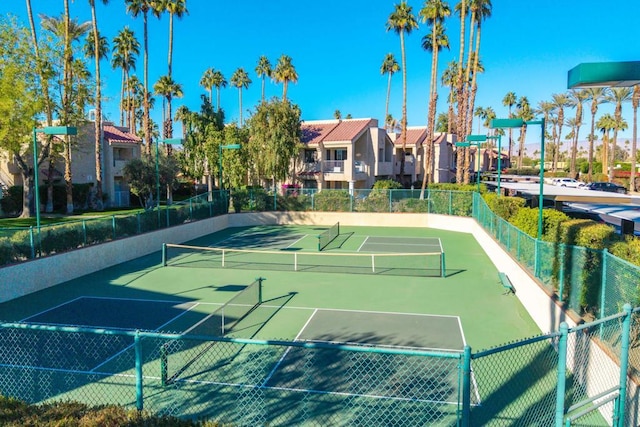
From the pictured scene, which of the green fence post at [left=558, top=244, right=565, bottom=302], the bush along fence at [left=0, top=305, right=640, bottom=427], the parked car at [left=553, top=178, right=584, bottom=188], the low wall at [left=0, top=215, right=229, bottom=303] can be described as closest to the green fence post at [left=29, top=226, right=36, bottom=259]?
the low wall at [left=0, top=215, right=229, bottom=303]

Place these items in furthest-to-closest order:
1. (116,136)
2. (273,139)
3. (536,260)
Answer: (116,136) → (273,139) → (536,260)

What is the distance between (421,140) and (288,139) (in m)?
24.0

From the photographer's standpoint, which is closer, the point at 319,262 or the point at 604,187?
the point at 319,262

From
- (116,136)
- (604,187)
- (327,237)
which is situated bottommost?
(327,237)

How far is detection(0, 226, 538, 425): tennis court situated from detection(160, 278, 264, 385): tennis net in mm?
44

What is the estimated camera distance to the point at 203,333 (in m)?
11.2

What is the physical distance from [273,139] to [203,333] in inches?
1159

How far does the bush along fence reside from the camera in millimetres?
7625

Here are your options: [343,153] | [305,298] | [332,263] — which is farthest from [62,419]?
[343,153]

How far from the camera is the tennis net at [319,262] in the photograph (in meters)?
19.3

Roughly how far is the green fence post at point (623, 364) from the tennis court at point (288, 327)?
226 centimetres

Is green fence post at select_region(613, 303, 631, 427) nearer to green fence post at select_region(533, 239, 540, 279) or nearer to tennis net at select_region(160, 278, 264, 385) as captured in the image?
tennis net at select_region(160, 278, 264, 385)

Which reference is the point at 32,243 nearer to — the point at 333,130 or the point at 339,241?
the point at 339,241

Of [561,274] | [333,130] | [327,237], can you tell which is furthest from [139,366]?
[333,130]
